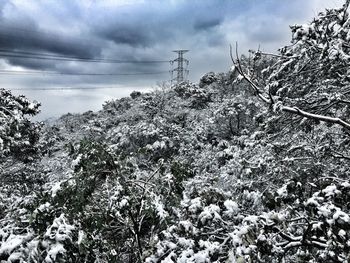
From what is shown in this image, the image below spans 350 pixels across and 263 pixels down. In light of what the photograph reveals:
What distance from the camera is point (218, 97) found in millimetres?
42844

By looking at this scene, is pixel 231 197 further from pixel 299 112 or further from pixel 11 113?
pixel 11 113

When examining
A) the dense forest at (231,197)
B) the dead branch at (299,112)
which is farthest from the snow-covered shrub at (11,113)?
the dead branch at (299,112)

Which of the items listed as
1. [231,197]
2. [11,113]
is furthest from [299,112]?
[11,113]

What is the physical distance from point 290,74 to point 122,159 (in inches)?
147

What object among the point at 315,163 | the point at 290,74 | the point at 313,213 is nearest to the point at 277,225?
the point at 313,213

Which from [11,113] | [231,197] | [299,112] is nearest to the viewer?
[299,112]

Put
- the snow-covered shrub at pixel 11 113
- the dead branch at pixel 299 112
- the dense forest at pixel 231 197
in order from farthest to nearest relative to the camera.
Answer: the snow-covered shrub at pixel 11 113, the dead branch at pixel 299 112, the dense forest at pixel 231 197

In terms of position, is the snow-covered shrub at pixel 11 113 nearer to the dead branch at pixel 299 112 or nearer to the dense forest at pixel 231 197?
the dense forest at pixel 231 197

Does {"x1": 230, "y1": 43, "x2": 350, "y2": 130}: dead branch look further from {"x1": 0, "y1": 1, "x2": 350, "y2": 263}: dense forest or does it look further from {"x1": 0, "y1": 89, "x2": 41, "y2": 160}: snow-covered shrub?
{"x1": 0, "y1": 89, "x2": 41, "y2": 160}: snow-covered shrub

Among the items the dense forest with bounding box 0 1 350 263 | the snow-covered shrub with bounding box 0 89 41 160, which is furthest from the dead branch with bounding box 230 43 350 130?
the snow-covered shrub with bounding box 0 89 41 160

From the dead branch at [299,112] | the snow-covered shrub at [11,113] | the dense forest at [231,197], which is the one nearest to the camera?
the dense forest at [231,197]

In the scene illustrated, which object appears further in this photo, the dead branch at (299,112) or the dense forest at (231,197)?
the dead branch at (299,112)

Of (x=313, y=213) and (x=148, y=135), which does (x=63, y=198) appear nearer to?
(x=313, y=213)

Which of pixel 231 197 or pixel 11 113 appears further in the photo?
pixel 11 113
